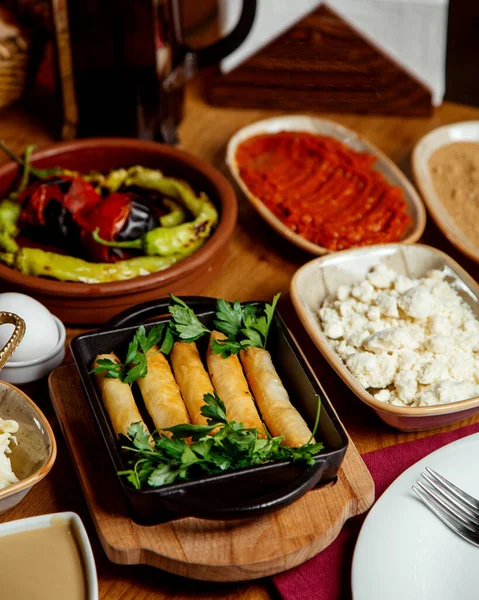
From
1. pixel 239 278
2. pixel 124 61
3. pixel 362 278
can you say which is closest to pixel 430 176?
pixel 362 278

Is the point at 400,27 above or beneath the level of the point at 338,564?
above

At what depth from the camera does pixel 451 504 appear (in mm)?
1100

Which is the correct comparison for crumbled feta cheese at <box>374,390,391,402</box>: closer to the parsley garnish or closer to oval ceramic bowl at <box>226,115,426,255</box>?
the parsley garnish

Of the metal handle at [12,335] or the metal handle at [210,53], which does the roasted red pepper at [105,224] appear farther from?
the metal handle at [210,53]

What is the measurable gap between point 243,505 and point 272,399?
0.73 feet

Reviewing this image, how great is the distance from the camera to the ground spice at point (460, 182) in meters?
1.64

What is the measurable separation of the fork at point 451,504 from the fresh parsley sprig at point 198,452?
202mm

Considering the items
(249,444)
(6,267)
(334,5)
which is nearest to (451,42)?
(334,5)

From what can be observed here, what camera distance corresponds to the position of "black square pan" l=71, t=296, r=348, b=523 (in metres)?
0.98

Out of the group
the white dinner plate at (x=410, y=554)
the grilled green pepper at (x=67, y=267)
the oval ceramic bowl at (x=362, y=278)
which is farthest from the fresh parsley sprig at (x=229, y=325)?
the white dinner plate at (x=410, y=554)

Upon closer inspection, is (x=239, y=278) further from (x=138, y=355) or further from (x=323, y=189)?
(x=138, y=355)

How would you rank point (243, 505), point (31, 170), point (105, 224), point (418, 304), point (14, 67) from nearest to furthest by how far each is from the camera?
1. point (243, 505)
2. point (418, 304)
3. point (105, 224)
4. point (31, 170)
5. point (14, 67)

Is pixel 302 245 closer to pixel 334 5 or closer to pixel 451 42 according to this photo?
pixel 334 5

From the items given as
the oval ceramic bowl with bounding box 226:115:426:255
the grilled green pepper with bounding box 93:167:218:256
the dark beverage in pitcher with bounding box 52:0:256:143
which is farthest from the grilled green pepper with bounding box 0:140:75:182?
the oval ceramic bowl with bounding box 226:115:426:255
